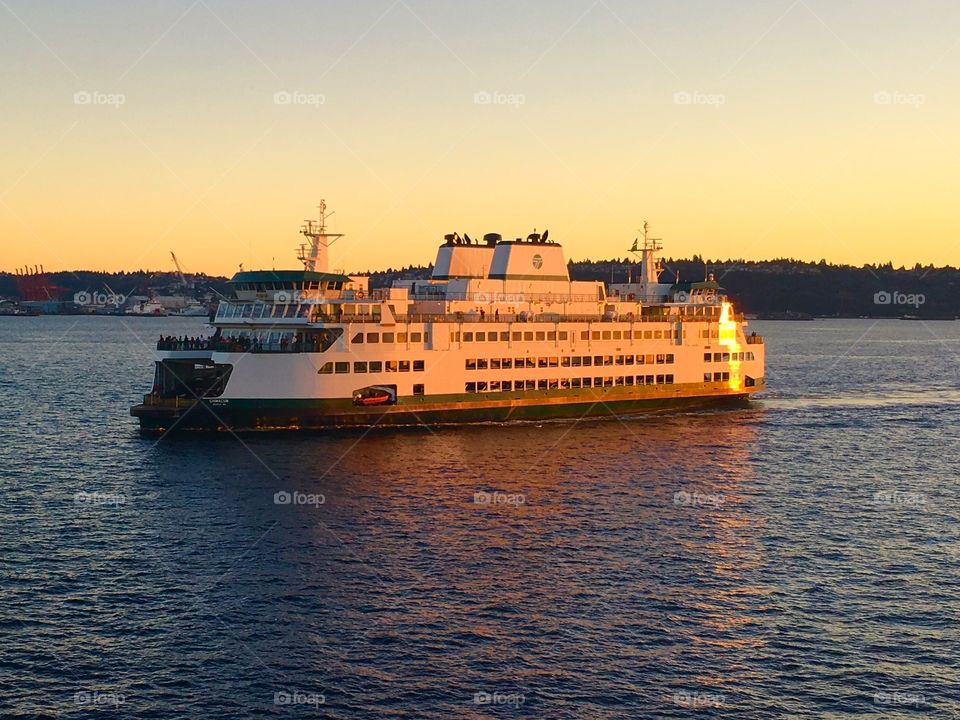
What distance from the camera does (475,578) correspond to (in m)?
33.0

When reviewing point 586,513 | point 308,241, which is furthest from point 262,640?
point 308,241

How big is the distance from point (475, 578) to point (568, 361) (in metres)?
36.9

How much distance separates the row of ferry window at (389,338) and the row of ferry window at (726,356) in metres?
24.1

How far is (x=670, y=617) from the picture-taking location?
29797 mm

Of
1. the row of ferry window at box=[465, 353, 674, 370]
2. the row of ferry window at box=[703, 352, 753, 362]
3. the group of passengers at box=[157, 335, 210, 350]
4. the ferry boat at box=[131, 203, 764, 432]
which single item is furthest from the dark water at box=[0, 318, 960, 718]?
the row of ferry window at box=[703, 352, 753, 362]

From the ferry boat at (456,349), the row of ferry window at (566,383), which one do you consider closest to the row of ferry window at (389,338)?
the ferry boat at (456,349)

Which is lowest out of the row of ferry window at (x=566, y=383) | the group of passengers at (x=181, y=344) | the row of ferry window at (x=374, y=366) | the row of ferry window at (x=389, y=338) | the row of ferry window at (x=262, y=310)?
the row of ferry window at (x=566, y=383)

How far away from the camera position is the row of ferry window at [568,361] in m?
65.2

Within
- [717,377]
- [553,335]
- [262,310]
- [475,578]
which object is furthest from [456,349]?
[475,578]

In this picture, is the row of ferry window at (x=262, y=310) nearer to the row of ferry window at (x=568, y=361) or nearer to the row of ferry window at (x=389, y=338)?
the row of ferry window at (x=389, y=338)

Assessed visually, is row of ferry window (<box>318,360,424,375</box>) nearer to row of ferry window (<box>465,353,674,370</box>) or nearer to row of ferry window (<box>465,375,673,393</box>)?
row of ferry window (<box>465,353,674,370</box>)

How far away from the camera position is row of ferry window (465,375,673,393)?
215 feet

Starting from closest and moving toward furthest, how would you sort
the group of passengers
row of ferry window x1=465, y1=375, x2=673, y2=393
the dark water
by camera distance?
A: the dark water, the group of passengers, row of ferry window x1=465, y1=375, x2=673, y2=393

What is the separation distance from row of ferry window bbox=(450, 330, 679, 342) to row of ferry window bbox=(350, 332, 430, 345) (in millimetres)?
2142
